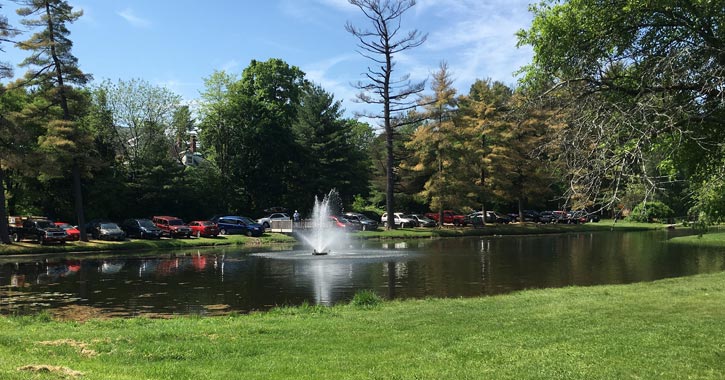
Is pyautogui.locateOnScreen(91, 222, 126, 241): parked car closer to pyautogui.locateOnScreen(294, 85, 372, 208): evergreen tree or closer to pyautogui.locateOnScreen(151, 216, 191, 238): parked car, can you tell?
pyautogui.locateOnScreen(151, 216, 191, 238): parked car

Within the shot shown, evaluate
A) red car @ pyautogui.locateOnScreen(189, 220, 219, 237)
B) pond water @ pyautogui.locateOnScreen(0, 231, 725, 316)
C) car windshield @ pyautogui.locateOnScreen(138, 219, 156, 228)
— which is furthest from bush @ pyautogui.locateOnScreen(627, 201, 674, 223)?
car windshield @ pyautogui.locateOnScreen(138, 219, 156, 228)

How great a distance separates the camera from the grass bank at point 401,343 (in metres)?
7.38

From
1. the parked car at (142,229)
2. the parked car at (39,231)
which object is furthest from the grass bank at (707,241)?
the parked car at (39,231)

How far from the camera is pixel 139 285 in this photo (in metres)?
21.4

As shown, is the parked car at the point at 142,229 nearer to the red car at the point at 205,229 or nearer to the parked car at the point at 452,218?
the red car at the point at 205,229

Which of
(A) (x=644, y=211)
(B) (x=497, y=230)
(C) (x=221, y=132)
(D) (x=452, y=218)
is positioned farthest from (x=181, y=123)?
(A) (x=644, y=211)

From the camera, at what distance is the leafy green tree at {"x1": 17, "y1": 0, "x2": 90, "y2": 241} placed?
3859 centimetres

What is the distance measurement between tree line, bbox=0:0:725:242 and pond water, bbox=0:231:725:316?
5528mm

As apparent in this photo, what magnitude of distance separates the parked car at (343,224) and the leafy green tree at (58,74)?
70.6 ft

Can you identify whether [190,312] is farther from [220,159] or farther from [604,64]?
[220,159]

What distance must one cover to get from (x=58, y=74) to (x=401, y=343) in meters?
39.8

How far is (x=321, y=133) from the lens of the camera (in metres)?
63.6

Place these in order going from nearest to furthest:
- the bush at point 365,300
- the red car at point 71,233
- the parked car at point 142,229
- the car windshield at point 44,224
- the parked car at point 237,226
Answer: the bush at point 365,300
the car windshield at point 44,224
the red car at point 71,233
the parked car at point 142,229
the parked car at point 237,226

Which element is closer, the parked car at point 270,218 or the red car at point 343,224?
the red car at point 343,224
